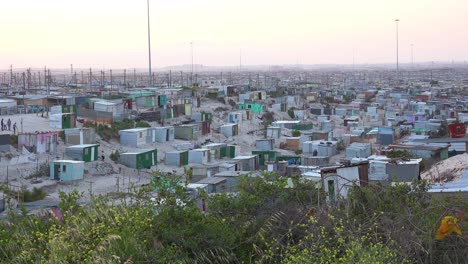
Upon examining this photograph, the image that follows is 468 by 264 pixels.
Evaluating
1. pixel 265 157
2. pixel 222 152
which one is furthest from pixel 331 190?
pixel 222 152

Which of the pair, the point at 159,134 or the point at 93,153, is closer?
the point at 93,153

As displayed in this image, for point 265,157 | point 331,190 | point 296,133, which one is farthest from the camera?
point 296,133

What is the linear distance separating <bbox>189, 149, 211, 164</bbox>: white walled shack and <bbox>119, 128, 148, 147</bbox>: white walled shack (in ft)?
9.75

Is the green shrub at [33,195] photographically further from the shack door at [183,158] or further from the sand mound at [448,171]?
the sand mound at [448,171]

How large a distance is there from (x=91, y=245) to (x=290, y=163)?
47.4ft

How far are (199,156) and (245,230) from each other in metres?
14.2

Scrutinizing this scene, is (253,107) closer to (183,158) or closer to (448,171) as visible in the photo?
(183,158)

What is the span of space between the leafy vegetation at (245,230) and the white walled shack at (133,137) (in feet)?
52.9

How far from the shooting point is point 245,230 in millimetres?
5605

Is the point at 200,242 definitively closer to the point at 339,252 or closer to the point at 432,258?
the point at 339,252

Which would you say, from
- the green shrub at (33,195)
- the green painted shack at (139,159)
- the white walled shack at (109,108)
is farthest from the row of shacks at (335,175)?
the white walled shack at (109,108)

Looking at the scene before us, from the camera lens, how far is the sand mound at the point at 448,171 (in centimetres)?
1066

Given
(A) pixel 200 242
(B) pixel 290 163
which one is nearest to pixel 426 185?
(A) pixel 200 242

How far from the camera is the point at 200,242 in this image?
5.19 metres
